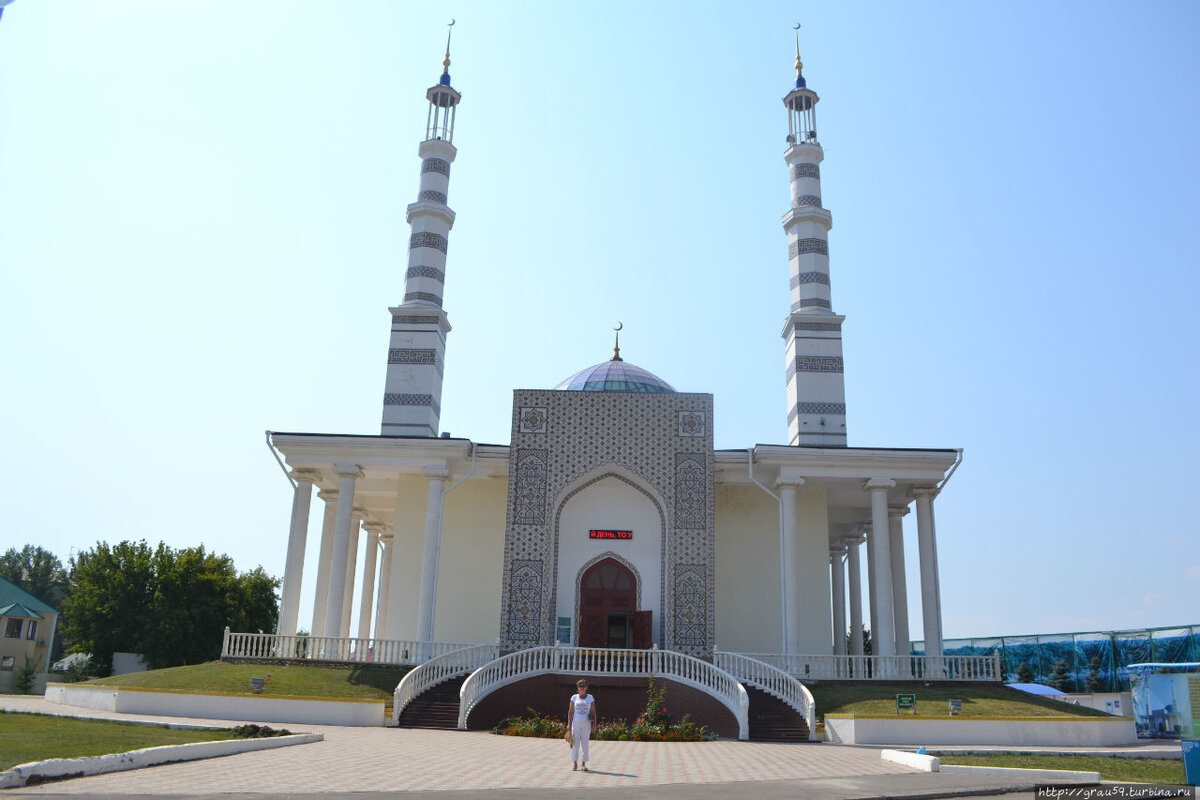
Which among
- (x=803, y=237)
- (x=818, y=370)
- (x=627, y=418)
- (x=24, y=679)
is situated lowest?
(x=24, y=679)

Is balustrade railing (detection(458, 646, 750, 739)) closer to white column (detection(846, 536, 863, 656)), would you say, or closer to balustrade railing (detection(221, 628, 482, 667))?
balustrade railing (detection(221, 628, 482, 667))

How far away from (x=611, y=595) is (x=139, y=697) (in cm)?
1171

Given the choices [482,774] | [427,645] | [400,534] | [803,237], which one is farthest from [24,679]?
[803,237]

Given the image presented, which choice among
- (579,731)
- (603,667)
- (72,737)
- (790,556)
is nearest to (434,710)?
(603,667)

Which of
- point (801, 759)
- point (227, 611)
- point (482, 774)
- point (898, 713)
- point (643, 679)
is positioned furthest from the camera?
point (227, 611)

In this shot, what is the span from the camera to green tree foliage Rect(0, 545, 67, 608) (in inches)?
2286

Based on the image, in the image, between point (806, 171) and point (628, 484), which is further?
point (806, 171)

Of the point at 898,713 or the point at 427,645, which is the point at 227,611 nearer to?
the point at 427,645

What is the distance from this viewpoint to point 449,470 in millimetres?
25109

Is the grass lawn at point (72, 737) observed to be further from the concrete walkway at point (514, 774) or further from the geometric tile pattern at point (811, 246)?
the geometric tile pattern at point (811, 246)

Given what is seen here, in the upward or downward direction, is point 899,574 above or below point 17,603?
above

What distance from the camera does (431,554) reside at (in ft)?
77.3

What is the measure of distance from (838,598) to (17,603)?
33.2 metres

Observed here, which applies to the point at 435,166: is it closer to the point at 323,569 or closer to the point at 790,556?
the point at 323,569
